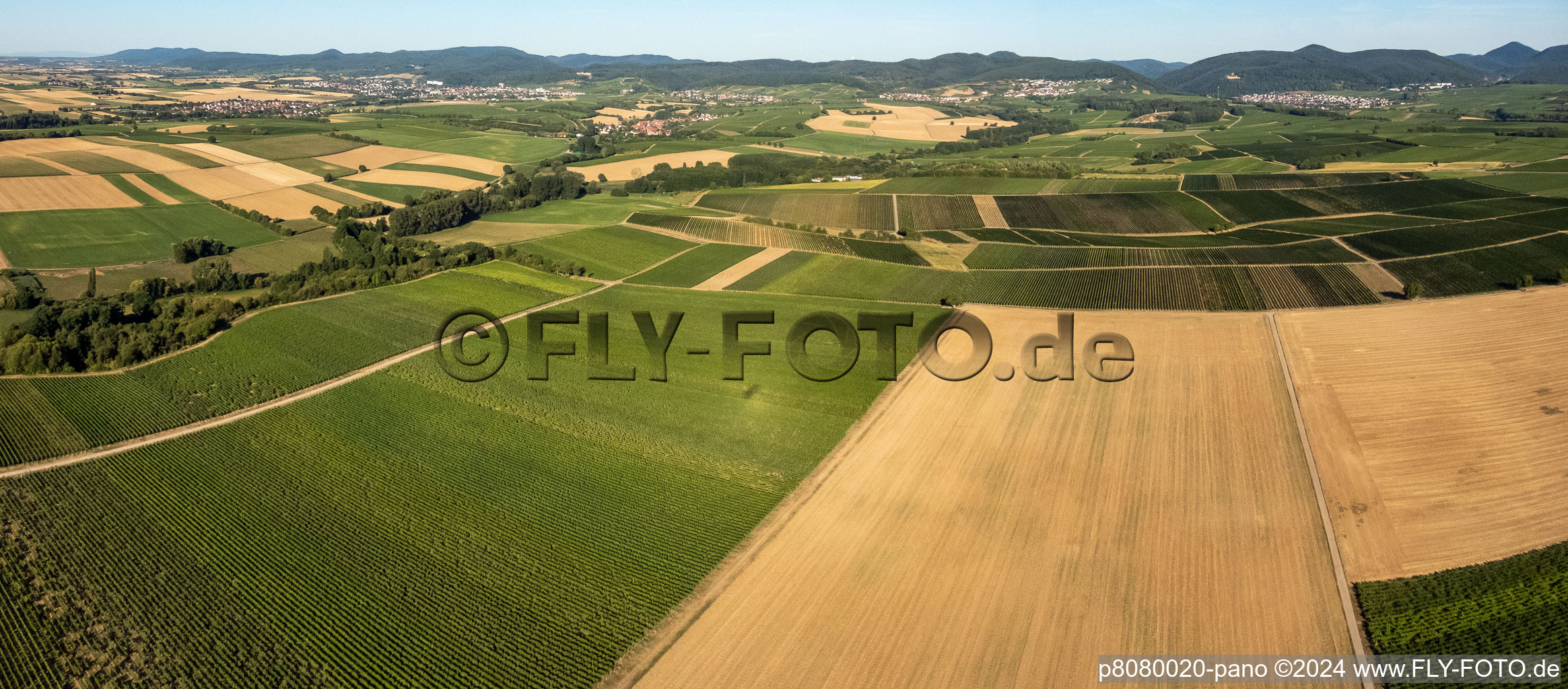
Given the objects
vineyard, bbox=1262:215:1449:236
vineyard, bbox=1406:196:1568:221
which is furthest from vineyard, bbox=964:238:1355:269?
vineyard, bbox=1406:196:1568:221

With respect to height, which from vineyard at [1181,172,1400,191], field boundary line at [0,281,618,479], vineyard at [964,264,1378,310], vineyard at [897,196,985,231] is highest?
vineyard at [1181,172,1400,191]

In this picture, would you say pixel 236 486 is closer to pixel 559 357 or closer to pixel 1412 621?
pixel 559 357

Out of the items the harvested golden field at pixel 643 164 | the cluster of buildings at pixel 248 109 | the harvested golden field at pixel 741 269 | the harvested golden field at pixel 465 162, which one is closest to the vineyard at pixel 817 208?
the harvested golden field at pixel 741 269

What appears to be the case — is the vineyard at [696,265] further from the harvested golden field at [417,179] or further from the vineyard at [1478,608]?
the harvested golden field at [417,179]

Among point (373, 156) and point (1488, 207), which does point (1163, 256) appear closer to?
point (1488, 207)

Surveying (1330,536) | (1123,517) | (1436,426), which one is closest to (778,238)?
(1123,517)

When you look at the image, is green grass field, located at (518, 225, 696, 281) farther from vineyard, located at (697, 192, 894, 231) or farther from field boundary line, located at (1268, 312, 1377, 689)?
field boundary line, located at (1268, 312, 1377, 689)
